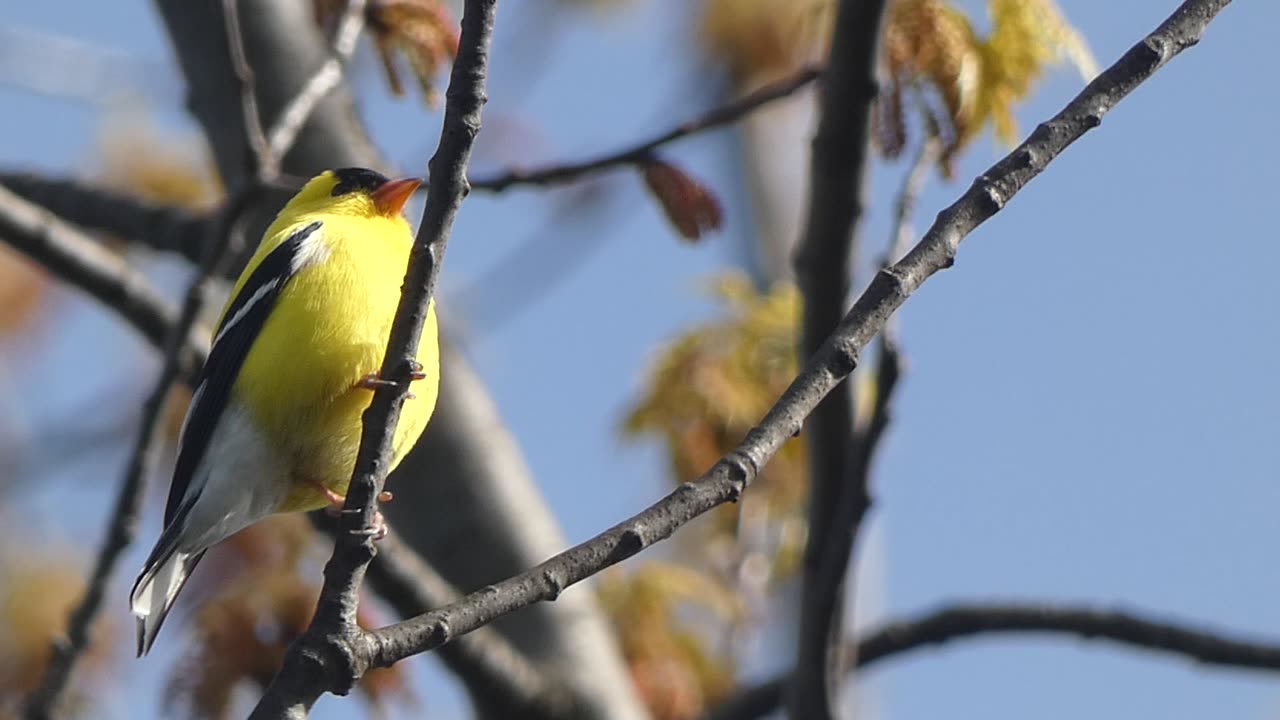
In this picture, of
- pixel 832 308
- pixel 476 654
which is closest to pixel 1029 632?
pixel 832 308

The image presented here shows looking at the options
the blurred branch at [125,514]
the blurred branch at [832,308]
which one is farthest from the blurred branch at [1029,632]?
the blurred branch at [125,514]

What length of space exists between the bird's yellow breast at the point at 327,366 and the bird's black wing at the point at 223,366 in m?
0.05

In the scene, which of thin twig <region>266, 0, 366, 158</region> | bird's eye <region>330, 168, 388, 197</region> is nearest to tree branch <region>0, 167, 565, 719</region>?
thin twig <region>266, 0, 366, 158</region>

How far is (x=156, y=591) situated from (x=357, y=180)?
59.7 inches

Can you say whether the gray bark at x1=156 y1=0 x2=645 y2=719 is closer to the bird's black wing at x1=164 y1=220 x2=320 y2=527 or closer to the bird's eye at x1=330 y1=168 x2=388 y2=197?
the bird's eye at x1=330 y1=168 x2=388 y2=197

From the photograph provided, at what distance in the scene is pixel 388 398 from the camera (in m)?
2.38

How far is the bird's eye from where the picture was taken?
459cm

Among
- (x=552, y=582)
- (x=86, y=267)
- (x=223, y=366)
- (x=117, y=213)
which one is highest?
(x=117, y=213)

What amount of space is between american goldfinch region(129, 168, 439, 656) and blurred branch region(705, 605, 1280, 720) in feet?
4.39

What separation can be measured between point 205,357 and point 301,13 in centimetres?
127

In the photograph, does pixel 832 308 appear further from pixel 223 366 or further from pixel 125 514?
pixel 125 514

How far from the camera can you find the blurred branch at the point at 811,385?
2.24 m

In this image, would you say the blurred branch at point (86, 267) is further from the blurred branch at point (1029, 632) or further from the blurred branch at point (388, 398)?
the blurred branch at point (388, 398)

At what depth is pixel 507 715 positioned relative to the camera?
420 centimetres
